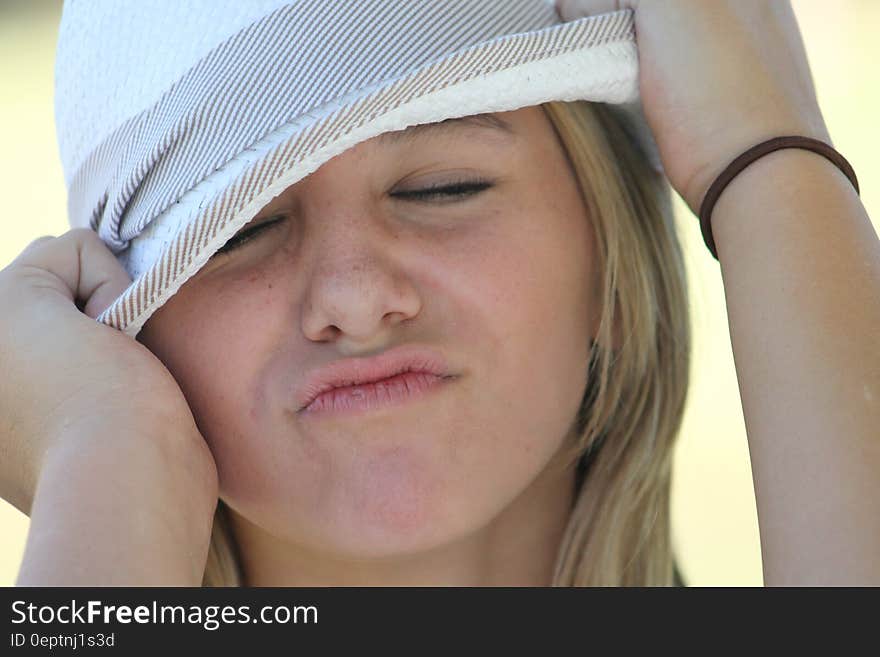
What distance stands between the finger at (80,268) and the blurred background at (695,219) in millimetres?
1552

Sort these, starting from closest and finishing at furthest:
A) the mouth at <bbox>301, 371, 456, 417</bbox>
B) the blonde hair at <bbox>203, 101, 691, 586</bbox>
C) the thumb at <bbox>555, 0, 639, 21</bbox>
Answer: the mouth at <bbox>301, 371, 456, 417</bbox> < the thumb at <bbox>555, 0, 639, 21</bbox> < the blonde hair at <bbox>203, 101, 691, 586</bbox>

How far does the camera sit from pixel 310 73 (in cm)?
124

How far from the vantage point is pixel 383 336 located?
1.28m

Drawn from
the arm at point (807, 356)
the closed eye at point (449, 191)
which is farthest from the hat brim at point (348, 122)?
the arm at point (807, 356)

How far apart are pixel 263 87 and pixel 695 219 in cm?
181

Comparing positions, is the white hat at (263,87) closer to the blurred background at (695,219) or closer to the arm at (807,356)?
the arm at (807,356)

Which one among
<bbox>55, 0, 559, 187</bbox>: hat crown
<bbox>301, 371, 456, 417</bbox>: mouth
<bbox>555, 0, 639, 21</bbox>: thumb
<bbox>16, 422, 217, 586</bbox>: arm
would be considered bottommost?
<bbox>16, 422, 217, 586</bbox>: arm

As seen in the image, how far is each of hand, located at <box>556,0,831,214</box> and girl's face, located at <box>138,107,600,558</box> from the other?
0.18 m

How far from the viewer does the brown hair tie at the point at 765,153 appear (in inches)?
50.6

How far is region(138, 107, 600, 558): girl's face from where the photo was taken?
4.25 feet

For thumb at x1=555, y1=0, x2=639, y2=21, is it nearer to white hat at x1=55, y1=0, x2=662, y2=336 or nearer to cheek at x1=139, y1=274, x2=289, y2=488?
white hat at x1=55, y1=0, x2=662, y2=336

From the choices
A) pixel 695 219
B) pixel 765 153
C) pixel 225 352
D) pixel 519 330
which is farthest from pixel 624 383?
pixel 695 219

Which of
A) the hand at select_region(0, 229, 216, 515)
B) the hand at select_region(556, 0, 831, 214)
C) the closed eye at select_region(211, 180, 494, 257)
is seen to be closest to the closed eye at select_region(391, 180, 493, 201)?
the closed eye at select_region(211, 180, 494, 257)
